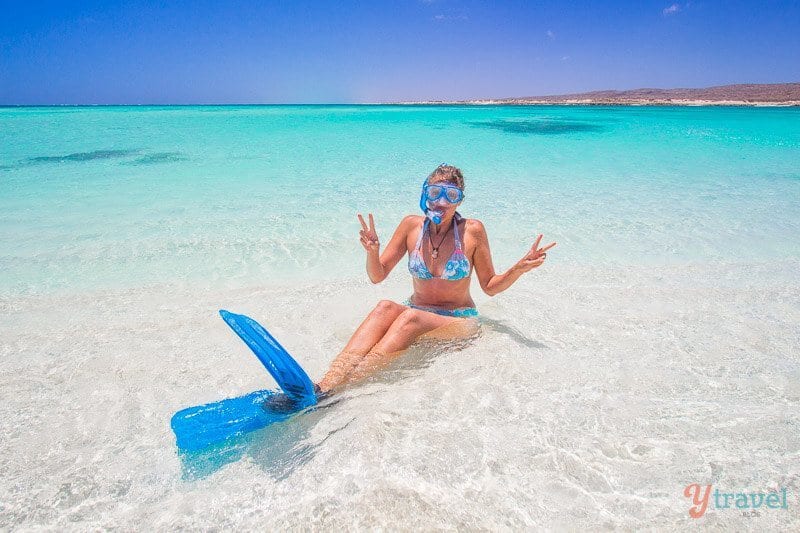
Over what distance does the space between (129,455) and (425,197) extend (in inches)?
93.6

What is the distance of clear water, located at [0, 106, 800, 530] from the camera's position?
6.44 feet

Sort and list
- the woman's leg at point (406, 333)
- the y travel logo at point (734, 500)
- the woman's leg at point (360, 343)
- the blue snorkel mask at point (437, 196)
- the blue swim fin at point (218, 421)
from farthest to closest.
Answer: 1. the blue snorkel mask at point (437, 196)
2. the woman's leg at point (406, 333)
3. the woman's leg at point (360, 343)
4. the blue swim fin at point (218, 421)
5. the y travel logo at point (734, 500)

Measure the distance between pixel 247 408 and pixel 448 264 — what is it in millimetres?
1697

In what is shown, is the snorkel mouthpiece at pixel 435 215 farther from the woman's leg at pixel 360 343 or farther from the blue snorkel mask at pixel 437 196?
the woman's leg at pixel 360 343

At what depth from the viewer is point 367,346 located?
285cm

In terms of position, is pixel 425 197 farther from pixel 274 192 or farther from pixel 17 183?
pixel 17 183

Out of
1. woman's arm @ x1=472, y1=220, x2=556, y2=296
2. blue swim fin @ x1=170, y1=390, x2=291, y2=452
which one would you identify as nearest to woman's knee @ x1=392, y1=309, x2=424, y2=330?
woman's arm @ x1=472, y1=220, x2=556, y2=296

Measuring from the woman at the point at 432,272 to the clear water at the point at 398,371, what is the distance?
17 cm

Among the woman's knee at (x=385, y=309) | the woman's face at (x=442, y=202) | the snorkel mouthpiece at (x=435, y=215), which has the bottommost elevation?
the woman's knee at (x=385, y=309)

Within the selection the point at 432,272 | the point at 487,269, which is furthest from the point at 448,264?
the point at 487,269

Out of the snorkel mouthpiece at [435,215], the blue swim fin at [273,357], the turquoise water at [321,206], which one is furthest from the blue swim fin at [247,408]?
the turquoise water at [321,206]

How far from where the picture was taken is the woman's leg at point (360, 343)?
2.62 metres

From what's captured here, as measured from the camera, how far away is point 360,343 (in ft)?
9.36

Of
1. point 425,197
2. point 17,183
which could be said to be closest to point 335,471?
point 425,197
